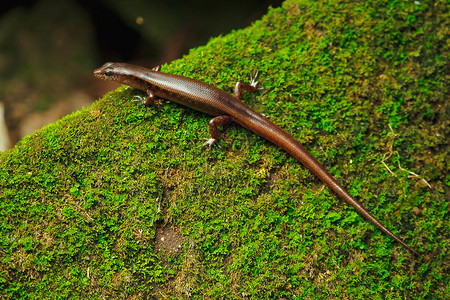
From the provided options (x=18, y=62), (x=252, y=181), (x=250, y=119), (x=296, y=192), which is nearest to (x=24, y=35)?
(x=18, y=62)

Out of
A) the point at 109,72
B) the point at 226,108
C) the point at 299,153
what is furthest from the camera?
the point at 109,72

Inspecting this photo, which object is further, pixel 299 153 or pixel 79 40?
pixel 79 40

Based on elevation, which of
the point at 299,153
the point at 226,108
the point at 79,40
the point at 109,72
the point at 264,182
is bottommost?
the point at 264,182

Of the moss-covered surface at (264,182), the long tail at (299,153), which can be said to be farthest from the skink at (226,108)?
the moss-covered surface at (264,182)

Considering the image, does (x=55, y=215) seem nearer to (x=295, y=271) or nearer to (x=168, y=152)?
(x=168, y=152)

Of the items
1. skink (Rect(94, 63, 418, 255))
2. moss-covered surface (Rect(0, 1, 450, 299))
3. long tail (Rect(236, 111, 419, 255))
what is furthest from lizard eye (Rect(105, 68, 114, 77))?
long tail (Rect(236, 111, 419, 255))

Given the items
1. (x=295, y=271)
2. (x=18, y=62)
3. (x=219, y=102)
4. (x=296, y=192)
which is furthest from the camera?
(x=18, y=62)

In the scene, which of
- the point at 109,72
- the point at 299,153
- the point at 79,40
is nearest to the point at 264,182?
the point at 299,153

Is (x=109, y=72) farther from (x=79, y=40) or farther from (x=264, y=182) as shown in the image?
(x=264, y=182)

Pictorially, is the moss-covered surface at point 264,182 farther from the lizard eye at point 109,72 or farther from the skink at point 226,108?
the lizard eye at point 109,72
